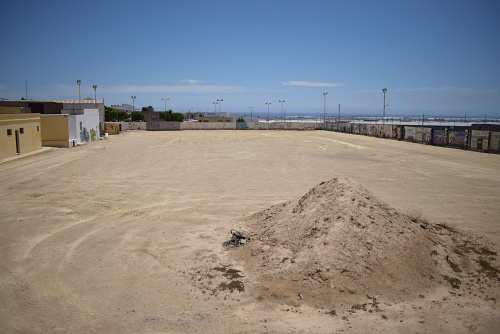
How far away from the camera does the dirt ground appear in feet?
26.0

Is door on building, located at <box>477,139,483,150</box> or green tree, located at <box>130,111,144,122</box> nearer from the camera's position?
door on building, located at <box>477,139,483,150</box>

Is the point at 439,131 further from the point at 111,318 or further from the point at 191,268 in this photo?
the point at 111,318

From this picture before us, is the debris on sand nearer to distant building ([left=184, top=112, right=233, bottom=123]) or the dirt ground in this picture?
the dirt ground

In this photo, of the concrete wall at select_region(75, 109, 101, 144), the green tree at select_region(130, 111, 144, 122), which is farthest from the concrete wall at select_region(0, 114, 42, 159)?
the green tree at select_region(130, 111, 144, 122)

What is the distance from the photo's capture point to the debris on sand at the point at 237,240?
39.3ft

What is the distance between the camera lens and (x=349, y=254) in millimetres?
9742

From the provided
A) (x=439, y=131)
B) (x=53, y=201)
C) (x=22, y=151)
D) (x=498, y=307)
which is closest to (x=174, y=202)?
(x=53, y=201)

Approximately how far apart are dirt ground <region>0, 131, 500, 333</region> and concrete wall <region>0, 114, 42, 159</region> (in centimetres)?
1129

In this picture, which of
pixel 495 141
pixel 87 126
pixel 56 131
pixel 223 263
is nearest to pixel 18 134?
pixel 56 131

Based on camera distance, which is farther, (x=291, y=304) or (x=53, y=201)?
(x=53, y=201)

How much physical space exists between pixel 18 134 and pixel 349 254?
33001 millimetres

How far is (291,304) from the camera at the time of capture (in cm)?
851

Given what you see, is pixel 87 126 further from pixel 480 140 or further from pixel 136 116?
pixel 136 116

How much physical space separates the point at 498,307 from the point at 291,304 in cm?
474
